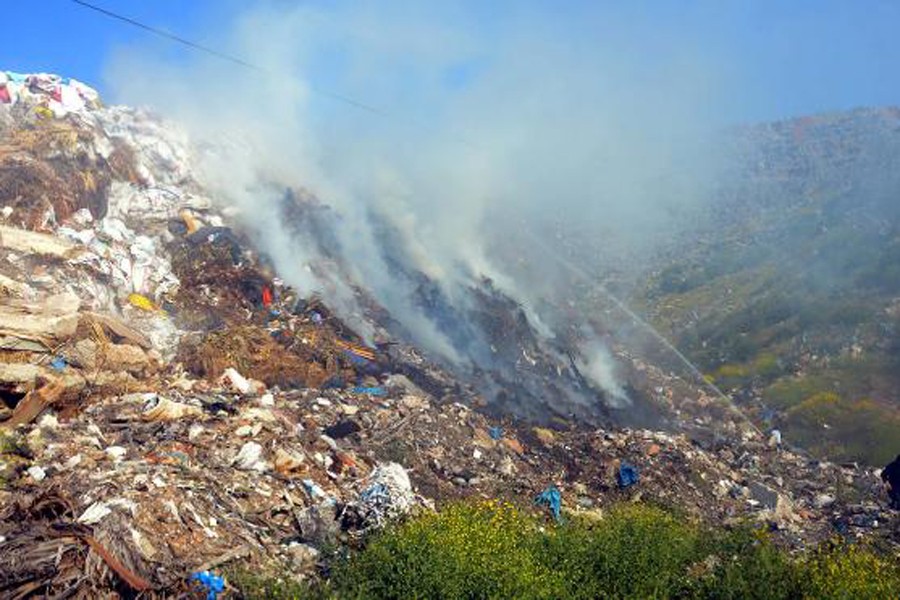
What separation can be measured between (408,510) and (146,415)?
464 centimetres

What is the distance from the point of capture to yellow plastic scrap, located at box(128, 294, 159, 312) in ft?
52.9

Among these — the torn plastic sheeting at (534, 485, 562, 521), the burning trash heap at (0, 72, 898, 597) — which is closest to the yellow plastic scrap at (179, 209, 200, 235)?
the burning trash heap at (0, 72, 898, 597)

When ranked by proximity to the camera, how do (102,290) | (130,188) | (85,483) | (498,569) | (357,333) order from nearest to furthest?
(498,569), (85,483), (102,290), (357,333), (130,188)

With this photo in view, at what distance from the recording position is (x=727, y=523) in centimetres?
1382

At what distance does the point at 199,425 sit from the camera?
37.1 ft

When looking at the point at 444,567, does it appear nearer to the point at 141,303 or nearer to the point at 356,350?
the point at 356,350

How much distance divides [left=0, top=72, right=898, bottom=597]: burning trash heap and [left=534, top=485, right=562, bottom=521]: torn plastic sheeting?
0.28ft

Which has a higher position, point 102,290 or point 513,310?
point 513,310

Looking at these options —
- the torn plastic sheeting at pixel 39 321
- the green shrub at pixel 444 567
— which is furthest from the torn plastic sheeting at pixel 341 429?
the torn plastic sheeting at pixel 39 321

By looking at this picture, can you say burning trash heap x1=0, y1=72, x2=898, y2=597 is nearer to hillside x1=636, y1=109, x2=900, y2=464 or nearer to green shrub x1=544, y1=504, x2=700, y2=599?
green shrub x1=544, y1=504, x2=700, y2=599

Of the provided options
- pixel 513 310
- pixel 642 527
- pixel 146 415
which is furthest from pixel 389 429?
pixel 513 310

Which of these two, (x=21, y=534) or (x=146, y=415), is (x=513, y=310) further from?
(x=21, y=534)

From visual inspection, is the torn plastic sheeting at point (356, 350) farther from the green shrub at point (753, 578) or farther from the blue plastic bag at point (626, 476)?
the green shrub at point (753, 578)

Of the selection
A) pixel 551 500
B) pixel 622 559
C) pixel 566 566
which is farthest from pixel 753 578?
pixel 551 500
